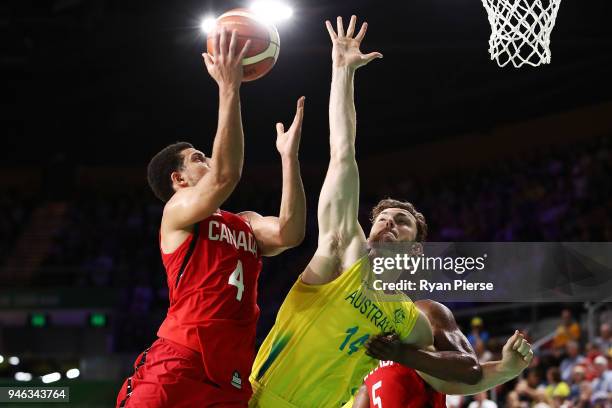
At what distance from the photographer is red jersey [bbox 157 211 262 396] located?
429 cm

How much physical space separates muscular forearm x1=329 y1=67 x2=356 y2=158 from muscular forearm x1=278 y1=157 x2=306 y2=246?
0.25 meters

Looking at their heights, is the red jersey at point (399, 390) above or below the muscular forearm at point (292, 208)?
below

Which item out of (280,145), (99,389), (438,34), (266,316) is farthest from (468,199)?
(280,145)

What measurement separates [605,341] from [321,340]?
287 inches

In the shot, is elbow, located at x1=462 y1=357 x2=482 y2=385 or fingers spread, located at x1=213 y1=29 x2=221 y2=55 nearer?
fingers spread, located at x1=213 y1=29 x2=221 y2=55

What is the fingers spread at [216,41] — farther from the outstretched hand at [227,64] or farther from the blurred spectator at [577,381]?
the blurred spectator at [577,381]

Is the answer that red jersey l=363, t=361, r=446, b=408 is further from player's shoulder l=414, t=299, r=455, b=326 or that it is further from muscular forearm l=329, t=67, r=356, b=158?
muscular forearm l=329, t=67, r=356, b=158

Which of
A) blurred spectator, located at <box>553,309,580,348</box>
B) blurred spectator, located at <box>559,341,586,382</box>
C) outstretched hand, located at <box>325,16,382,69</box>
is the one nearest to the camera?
outstretched hand, located at <box>325,16,382,69</box>

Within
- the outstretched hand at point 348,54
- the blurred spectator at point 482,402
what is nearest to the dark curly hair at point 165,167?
the outstretched hand at point 348,54

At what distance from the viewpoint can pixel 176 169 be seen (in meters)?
4.71

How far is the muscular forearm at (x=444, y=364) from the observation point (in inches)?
188

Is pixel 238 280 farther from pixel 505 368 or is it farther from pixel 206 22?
pixel 206 22

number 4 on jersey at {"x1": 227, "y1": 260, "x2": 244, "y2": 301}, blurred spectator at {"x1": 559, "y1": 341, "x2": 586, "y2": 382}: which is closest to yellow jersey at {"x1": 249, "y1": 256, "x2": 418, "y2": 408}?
number 4 on jersey at {"x1": 227, "y1": 260, "x2": 244, "y2": 301}

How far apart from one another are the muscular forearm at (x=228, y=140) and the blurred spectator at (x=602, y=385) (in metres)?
7.06
